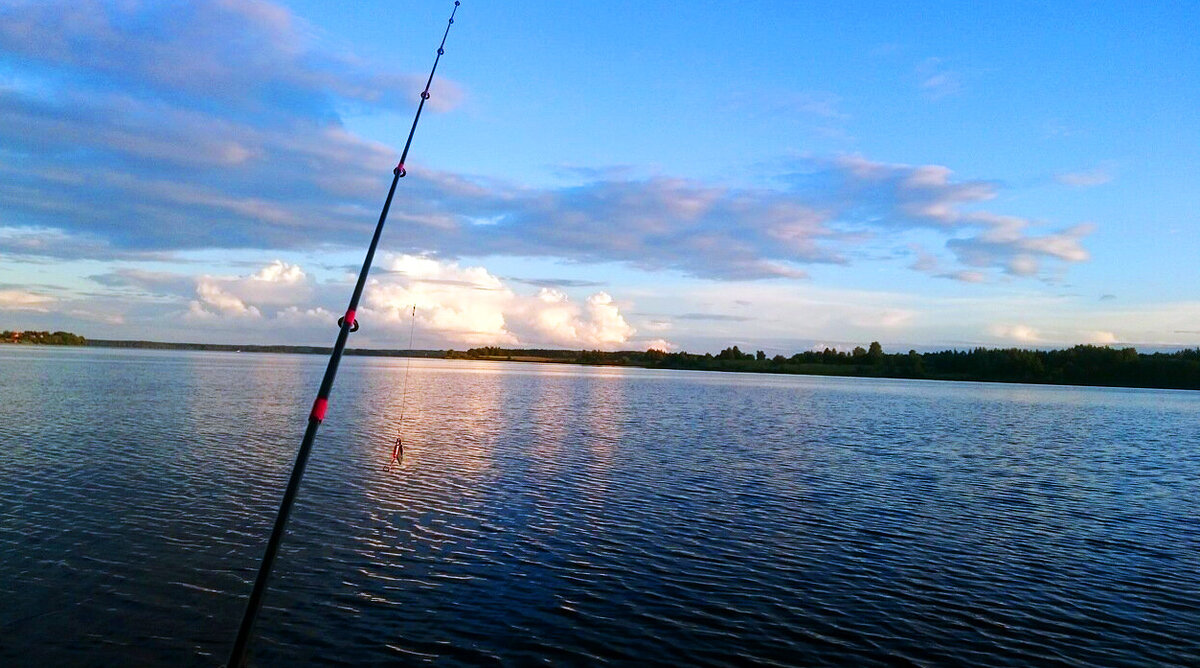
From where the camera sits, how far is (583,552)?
18.1m

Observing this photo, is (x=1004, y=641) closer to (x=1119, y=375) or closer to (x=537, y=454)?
(x=537, y=454)

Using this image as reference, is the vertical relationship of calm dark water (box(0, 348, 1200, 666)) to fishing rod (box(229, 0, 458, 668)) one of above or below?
below

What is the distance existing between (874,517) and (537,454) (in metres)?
16.2

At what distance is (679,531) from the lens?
20.6 metres

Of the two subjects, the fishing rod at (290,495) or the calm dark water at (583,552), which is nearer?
the fishing rod at (290,495)

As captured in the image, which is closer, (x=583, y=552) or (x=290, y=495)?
(x=290, y=495)

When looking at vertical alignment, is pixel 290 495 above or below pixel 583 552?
above

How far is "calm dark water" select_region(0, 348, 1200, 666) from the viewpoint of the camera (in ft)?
41.9

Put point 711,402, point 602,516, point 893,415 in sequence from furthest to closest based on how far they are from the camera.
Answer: point 711,402 → point 893,415 → point 602,516

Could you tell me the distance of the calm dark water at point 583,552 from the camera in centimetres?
1276

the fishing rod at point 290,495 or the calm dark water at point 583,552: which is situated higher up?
the fishing rod at point 290,495

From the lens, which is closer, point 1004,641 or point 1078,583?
point 1004,641

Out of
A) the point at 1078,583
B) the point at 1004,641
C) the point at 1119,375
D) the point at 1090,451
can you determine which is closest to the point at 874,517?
the point at 1078,583

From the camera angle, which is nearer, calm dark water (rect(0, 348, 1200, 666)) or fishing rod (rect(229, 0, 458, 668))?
fishing rod (rect(229, 0, 458, 668))
